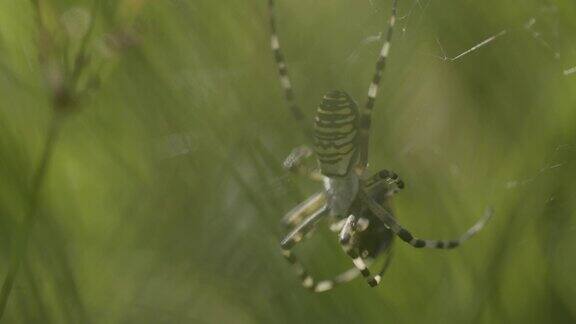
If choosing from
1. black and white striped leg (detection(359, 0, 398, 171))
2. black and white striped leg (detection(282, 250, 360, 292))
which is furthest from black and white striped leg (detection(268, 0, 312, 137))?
black and white striped leg (detection(282, 250, 360, 292))

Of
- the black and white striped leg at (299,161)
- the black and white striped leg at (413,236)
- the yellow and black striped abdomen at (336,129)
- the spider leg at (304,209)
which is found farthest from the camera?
the spider leg at (304,209)

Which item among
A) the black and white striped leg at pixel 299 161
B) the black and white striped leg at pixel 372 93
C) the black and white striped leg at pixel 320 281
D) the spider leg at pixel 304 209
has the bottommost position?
the black and white striped leg at pixel 320 281

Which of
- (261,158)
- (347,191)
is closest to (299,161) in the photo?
(261,158)

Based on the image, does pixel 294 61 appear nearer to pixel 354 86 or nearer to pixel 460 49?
pixel 354 86

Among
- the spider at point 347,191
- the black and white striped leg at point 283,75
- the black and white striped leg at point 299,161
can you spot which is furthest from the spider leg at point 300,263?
the black and white striped leg at point 283,75

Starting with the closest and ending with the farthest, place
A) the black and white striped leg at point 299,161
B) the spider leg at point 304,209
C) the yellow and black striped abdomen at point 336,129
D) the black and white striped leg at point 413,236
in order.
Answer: the yellow and black striped abdomen at point 336,129, the black and white striped leg at point 413,236, the black and white striped leg at point 299,161, the spider leg at point 304,209

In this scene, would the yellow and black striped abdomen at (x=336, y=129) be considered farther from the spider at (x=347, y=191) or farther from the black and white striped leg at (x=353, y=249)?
the black and white striped leg at (x=353, y=249)

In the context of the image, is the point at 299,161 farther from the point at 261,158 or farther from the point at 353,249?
the point at 353,249

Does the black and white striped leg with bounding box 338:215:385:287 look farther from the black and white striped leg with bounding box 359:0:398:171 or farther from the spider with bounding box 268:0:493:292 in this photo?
the black and white striped leg with bounding box 359:0:398:171
